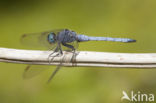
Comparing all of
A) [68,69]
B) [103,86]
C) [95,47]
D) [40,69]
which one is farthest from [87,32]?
[40,69]

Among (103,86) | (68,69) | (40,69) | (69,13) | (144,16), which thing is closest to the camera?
(40,69)

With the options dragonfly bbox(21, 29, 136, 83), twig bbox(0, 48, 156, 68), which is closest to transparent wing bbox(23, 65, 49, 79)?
dragonfly bbox(21, 29, 136, 83)

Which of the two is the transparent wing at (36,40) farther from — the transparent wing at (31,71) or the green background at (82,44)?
the green background at (82,44)

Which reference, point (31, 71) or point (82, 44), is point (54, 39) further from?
point (82, 44)

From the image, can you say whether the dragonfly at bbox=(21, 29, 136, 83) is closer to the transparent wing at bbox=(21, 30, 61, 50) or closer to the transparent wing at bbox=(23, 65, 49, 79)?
the transparent wing at bbox=(21, 30, 61, 50)

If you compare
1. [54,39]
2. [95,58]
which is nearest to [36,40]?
[54,39]

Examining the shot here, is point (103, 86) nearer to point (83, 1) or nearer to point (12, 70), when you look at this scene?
point (12, 70)
